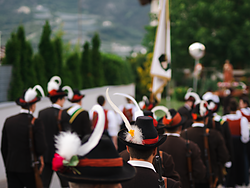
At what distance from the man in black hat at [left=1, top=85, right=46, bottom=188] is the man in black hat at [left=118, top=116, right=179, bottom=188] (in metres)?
2.17

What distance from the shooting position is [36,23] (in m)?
10.4

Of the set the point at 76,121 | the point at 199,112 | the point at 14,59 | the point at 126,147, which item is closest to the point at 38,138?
the point at 76,121

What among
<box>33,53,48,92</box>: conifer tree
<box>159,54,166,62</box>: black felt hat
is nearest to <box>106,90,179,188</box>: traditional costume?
<box>159,54,166,62</box>: black felt hat

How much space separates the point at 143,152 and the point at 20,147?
2.47 m

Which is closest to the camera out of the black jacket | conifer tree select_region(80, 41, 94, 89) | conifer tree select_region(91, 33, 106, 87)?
the black jacket

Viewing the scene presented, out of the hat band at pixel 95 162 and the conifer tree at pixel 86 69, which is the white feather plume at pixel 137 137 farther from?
the conifer tree at pixel 86 69

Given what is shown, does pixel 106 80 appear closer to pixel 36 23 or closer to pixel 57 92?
pixel 36 23

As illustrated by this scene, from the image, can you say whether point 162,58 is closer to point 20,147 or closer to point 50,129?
point 50,129

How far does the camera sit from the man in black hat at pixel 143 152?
2199mm

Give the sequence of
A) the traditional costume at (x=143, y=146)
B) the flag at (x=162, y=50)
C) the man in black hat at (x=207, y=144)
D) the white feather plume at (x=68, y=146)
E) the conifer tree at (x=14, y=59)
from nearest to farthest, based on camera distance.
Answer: the white feather plume at (x=68, y=146) → the traditional costume at (x=143, y=146) → the man in black hat at (x=207, y=144) → the flag at (x=162, y=50) → the conifer tree at (x=14, y=59)

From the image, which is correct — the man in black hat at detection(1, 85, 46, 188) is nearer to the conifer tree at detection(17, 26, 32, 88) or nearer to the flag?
the flag

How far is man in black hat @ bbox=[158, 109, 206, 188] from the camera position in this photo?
146 inches

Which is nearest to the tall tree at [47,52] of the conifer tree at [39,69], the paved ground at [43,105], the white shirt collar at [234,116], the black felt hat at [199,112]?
the conifer tree at [39,69]

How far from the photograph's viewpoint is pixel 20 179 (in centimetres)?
410
